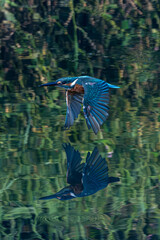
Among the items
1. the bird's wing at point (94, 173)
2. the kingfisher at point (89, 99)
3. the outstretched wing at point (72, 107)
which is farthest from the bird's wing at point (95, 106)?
the outstretched wing at point (72, 107)

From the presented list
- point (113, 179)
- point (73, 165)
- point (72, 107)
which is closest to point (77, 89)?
point (72, 107)

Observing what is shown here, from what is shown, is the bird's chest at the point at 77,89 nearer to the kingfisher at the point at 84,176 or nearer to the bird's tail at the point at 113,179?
the kingfisher at the point at 84,176

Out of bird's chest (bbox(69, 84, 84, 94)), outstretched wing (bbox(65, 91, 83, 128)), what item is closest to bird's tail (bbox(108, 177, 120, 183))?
outstretched wing (bbox(65, 91, 83, 128))

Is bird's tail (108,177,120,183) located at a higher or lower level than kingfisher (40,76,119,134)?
lower

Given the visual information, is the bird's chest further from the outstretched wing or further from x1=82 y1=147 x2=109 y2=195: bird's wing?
x1=82 y1=147 x2=109 y2=195: bird's wing

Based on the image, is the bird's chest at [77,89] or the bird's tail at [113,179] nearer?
the bird's tail at [113,179]

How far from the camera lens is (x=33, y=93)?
511 cm

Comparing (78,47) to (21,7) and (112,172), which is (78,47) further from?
(112,172)

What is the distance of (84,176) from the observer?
11.0ft

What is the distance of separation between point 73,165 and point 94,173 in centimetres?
17

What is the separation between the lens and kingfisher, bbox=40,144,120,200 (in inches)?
124

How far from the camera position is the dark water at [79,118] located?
112 inches

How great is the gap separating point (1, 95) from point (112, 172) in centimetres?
207

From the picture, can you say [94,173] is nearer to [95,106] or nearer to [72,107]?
[95,106]
